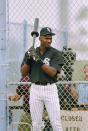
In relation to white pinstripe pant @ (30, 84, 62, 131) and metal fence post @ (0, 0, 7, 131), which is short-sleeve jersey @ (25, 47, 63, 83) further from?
metal fence post @ (0, 0, 7, 131)

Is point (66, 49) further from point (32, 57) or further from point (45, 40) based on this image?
point (32, 57)

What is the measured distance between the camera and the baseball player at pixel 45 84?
446 cm

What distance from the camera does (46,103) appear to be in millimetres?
4527

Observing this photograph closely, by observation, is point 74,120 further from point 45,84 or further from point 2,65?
point 2,65

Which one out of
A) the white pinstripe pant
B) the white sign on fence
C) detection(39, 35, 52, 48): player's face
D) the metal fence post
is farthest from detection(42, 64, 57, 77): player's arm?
the white sign on fence

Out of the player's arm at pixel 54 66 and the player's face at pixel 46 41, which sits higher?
the player's face at pixel 46 41

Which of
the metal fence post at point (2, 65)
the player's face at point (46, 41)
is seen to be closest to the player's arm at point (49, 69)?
the player's face at point (46, 41)

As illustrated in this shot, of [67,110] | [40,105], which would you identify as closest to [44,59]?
[40,105]

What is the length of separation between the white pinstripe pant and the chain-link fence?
0.90 ft

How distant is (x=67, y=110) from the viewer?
5.12 m

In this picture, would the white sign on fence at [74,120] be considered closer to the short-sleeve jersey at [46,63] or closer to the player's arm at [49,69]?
the short-sleeve jersey at [46,63]

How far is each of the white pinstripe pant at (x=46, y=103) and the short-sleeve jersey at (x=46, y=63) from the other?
87 mm

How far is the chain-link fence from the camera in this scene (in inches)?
191

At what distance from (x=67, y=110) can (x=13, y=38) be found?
1.28m
